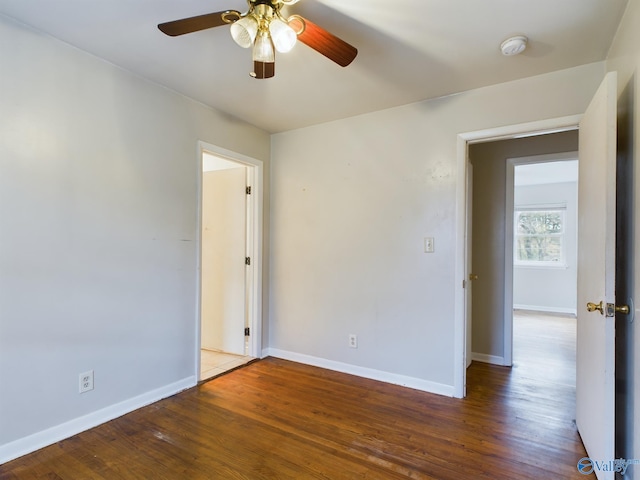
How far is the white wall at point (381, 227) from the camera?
2592 millimetres

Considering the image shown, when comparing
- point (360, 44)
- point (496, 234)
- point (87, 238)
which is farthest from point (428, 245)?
point (87, 238)

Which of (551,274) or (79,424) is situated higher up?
(551,274)

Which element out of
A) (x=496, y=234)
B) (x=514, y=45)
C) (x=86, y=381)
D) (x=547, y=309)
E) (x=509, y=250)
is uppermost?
(x=514, y=45)

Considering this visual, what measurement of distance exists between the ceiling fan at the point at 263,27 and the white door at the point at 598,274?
133 cm

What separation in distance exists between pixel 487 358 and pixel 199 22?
3.70m

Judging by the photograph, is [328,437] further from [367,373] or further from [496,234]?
[496,234]

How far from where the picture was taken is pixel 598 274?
163 centimetres

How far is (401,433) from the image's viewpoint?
6.93ft

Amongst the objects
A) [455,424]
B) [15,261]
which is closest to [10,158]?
[15,261]

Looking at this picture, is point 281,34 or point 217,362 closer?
point 281,34

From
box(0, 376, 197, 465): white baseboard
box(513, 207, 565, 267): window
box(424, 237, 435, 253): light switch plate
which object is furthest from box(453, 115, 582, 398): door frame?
box(513, 207, 565, 267): window

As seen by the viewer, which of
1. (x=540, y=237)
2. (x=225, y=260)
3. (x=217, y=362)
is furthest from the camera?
(x=540, y=237)

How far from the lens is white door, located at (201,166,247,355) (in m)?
3.51

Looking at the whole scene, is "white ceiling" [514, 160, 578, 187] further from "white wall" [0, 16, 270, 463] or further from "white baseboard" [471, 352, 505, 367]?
"white wall" [0, 16, 270, 463]
